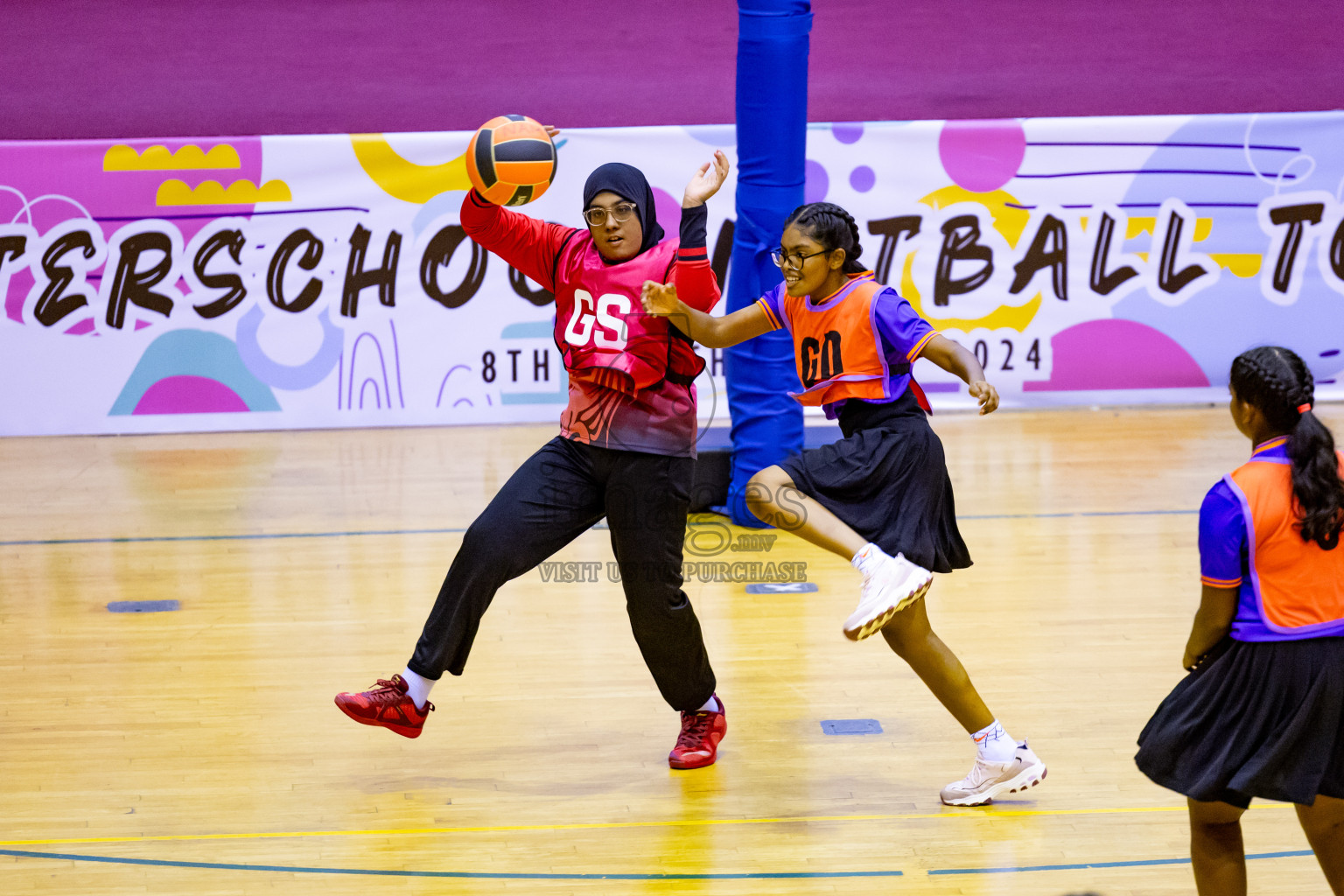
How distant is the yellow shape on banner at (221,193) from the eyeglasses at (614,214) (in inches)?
217

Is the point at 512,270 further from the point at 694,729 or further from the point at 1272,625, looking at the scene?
the point at 1272,625

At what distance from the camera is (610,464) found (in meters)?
3.69

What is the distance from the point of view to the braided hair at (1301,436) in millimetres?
2412

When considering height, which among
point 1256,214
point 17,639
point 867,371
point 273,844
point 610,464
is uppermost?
point 1256,214

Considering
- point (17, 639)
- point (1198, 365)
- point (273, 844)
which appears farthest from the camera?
point (1198, 365)

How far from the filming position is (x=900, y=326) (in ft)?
11.0

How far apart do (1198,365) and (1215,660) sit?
700cm

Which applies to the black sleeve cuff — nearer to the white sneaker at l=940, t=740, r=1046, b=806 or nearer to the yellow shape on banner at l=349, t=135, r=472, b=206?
the white sneaker at l=940, t=740, r=1046, b=806

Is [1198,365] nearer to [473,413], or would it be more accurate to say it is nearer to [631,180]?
[473,413]

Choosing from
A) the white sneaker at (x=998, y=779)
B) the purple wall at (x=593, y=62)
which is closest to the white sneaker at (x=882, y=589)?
the white sneaker at (x=998, y=779)

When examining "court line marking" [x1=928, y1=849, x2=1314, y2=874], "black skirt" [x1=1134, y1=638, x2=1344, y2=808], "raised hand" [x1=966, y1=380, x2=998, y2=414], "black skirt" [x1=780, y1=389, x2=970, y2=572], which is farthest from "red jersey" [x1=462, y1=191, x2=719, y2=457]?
"black skirt" [x1=1134, y1=638, x2=1344, y2=808]

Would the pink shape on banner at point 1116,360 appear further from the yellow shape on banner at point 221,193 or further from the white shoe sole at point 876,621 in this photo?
the white shoe sole at point 876,621

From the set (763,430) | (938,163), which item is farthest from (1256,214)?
(763,430)

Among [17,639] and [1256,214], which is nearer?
[17,639]
